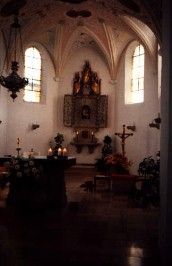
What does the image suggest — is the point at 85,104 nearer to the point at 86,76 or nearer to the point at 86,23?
the point at 86,76

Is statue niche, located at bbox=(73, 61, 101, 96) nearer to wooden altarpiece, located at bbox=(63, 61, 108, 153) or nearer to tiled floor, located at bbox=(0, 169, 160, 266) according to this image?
wooden altarpiece, located at bbox=(63, 61, 108, 153)

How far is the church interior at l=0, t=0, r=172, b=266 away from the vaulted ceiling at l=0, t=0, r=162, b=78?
0.05 metres

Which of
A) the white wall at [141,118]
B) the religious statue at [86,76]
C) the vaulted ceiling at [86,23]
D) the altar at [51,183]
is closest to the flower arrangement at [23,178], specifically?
the altar at [51,183]

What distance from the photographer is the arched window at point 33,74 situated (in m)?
16.1

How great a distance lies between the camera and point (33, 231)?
5523mm

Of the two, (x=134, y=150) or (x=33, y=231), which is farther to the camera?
(x=134, y=150)

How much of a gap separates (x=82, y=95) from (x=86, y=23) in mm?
3665

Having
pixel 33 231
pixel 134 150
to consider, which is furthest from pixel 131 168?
pixel 33 231

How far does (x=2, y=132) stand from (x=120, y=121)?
5828 mm

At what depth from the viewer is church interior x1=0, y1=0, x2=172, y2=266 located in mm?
8336

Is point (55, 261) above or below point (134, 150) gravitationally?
below

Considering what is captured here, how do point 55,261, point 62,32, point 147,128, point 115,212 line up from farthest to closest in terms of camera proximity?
point 62,32, point 147,128, point 115,212, point 55,261

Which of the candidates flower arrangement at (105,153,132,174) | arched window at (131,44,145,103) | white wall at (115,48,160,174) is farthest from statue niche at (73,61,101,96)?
flower arrangement at (105,153,132,174)

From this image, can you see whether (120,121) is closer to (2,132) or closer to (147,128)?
(147,128)
